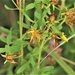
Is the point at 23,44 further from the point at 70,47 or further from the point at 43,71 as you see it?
the point at 70,47

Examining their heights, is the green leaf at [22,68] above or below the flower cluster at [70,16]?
below

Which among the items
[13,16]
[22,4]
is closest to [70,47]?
[13,16]

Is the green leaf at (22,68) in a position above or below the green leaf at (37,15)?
below

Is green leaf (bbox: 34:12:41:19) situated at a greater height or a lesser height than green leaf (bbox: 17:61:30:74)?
greater

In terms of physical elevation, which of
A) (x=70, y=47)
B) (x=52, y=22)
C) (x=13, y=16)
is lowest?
(x=70, y=47)

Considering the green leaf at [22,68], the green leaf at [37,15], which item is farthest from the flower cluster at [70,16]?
the green leaf at [22,68]

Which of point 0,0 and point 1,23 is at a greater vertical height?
point 0,0

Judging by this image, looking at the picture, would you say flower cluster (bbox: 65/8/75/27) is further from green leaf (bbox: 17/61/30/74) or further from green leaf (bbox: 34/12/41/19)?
green leaf (bbox: 17/61/30/74)

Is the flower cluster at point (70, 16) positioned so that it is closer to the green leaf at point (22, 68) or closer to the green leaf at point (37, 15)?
the green leaf at point (37, 15)

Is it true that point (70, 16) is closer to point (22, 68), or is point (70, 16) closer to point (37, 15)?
point (37, 15)

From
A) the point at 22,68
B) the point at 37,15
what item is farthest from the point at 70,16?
the point at 22,68

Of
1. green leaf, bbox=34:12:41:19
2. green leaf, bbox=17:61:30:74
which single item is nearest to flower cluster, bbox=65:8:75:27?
green leaf, bbox=34:12:41:19
